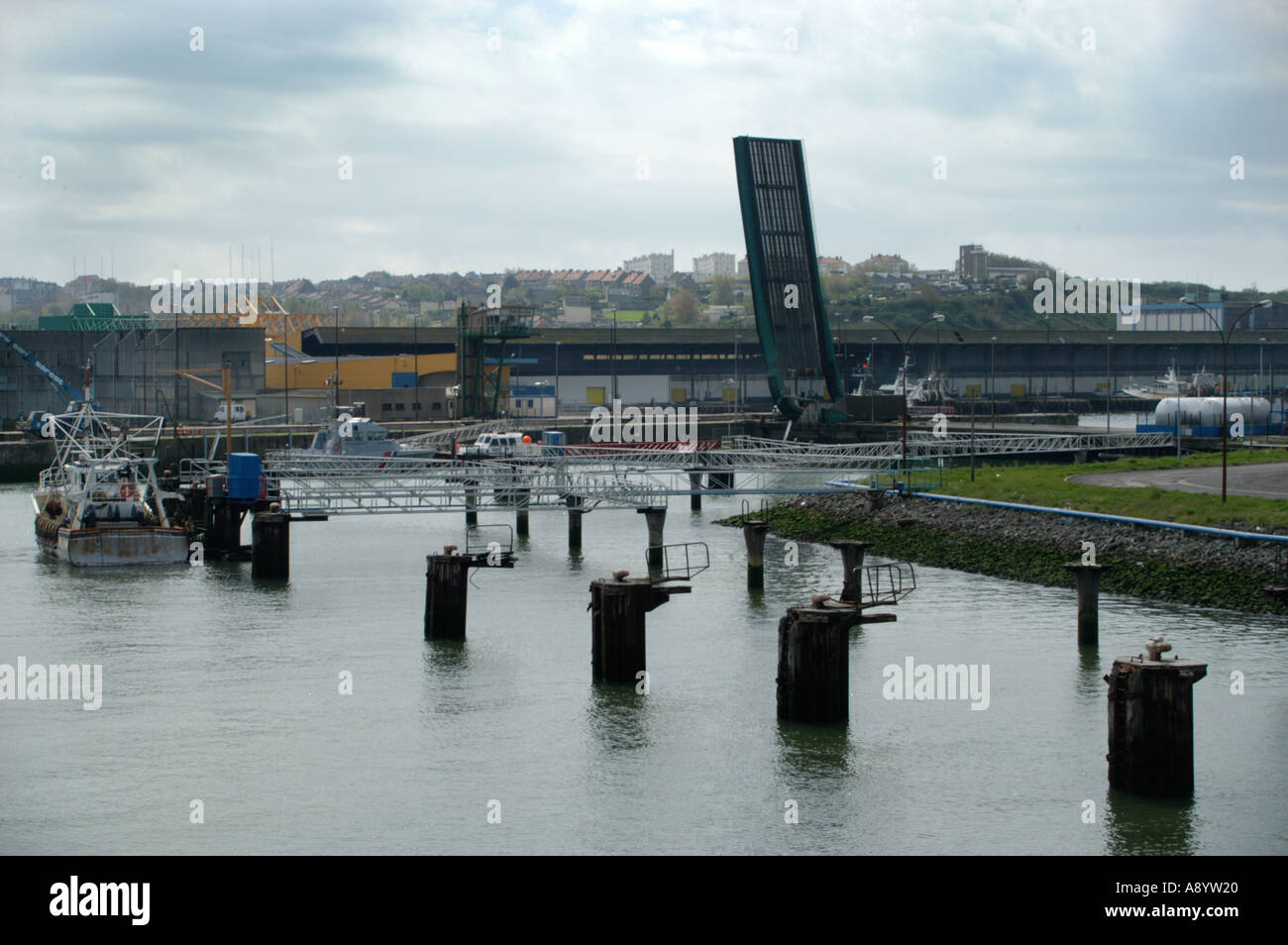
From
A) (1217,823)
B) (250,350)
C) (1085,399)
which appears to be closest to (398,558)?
(1217,823)

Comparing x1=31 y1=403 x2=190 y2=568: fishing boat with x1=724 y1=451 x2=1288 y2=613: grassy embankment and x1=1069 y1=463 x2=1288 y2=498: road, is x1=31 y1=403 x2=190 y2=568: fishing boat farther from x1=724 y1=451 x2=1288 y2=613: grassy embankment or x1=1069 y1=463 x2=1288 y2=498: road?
x1=1069 y1=463 x2=1288 y2=498: road

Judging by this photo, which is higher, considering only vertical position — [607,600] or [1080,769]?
[607,600]

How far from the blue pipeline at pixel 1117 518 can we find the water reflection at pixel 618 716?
50.7ft

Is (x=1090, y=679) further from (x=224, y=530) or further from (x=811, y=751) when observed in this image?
(x=224, y=530)

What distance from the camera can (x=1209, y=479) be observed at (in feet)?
142

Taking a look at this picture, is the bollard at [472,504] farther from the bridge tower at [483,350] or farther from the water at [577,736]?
the bridge tower at [483,350]

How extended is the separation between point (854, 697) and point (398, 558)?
18632mm

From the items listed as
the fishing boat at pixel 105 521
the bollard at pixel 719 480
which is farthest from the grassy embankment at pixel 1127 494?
the fishing boat at pixel 105 521

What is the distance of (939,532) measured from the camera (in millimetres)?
40250

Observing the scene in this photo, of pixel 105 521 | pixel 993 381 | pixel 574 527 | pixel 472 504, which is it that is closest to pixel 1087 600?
pixel 574 527

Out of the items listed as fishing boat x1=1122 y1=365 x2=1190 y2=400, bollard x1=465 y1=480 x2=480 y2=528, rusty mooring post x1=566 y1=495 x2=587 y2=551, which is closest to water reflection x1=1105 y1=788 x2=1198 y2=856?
bollard x1=465 y1=480 x2=480 y2=528

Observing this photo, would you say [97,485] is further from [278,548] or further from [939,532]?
[939,532]

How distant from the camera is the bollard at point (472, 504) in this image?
3838 centimetres

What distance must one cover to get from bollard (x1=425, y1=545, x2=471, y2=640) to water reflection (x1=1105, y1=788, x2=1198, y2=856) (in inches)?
533
